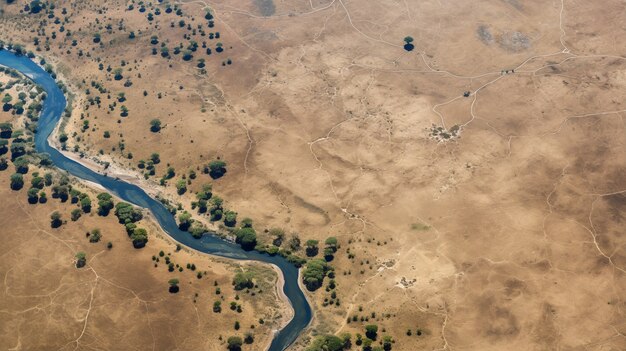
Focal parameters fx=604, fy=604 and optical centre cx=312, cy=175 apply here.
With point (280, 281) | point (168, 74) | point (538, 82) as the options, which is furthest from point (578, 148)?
point (168, 74)

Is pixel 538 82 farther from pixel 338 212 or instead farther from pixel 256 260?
pixel 256 260

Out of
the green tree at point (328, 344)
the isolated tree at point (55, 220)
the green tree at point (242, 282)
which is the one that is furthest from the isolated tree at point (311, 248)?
the isolated tree at point (55, 220)

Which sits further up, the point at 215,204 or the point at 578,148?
the point at 215,204

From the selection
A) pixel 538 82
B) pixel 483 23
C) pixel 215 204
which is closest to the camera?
pixel 215 204

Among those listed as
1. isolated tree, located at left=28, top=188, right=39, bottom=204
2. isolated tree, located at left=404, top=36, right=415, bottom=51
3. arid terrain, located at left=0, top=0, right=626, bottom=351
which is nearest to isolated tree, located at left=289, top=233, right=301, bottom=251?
arid terrain, located at left=0, top=0, right=626, bottom=351

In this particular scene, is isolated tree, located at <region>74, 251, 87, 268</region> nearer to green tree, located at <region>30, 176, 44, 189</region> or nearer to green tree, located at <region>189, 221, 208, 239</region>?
green tree, located at <region>189, 221, 208, 239</region>

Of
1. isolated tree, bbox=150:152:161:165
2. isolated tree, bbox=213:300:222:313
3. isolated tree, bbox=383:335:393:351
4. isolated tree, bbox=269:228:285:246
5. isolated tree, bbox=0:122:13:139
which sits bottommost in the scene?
isolated tree, bbox=383:335:393:351

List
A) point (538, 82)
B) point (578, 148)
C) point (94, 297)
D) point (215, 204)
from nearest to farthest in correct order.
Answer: point (94, 297) < point (215, 204) < point (578, 148) < point (538, 82)
